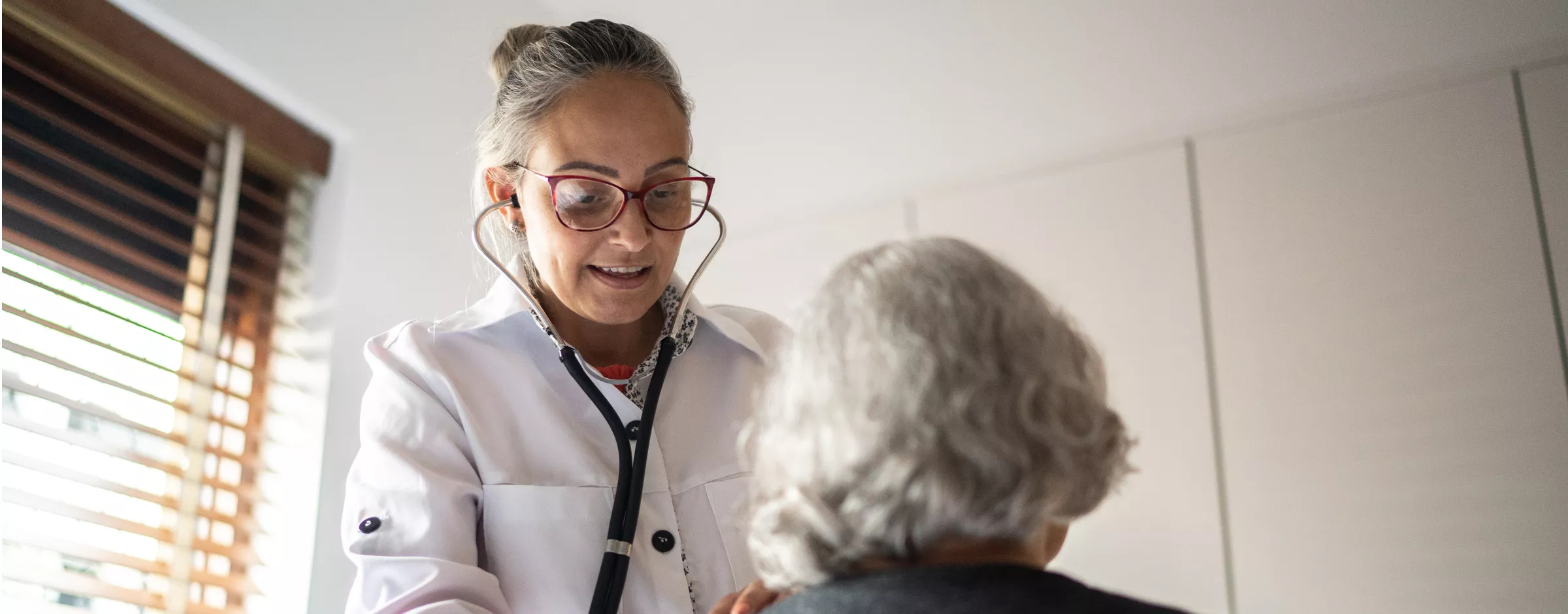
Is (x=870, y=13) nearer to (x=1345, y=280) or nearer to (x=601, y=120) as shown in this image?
(x=1345, y=280)

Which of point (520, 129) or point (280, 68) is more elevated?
point (280, 68)

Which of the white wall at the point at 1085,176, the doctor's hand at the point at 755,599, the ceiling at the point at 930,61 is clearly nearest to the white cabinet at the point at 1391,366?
the white wall at the point at 1085,176

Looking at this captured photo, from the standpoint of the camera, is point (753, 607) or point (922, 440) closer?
point (922, 440)

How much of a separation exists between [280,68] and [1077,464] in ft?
6.64

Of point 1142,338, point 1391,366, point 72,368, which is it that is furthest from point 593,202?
point 1391,366

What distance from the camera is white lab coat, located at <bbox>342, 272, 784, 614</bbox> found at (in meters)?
1.14

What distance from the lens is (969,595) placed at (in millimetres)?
708

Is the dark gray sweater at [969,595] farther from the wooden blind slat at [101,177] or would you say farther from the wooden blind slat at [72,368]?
the wooden blind slat at [101,177]

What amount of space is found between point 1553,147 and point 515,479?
79.0 inches

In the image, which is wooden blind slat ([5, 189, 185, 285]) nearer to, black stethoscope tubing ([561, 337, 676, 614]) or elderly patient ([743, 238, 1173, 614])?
black stethoscope tubing ([561, 337, 676, 614])

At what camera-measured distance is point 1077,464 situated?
773 mm

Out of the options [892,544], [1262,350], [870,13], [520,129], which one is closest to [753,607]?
[892,544]

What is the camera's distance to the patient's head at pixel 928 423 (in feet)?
2.43

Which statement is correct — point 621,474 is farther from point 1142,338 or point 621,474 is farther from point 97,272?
point 1142,338
